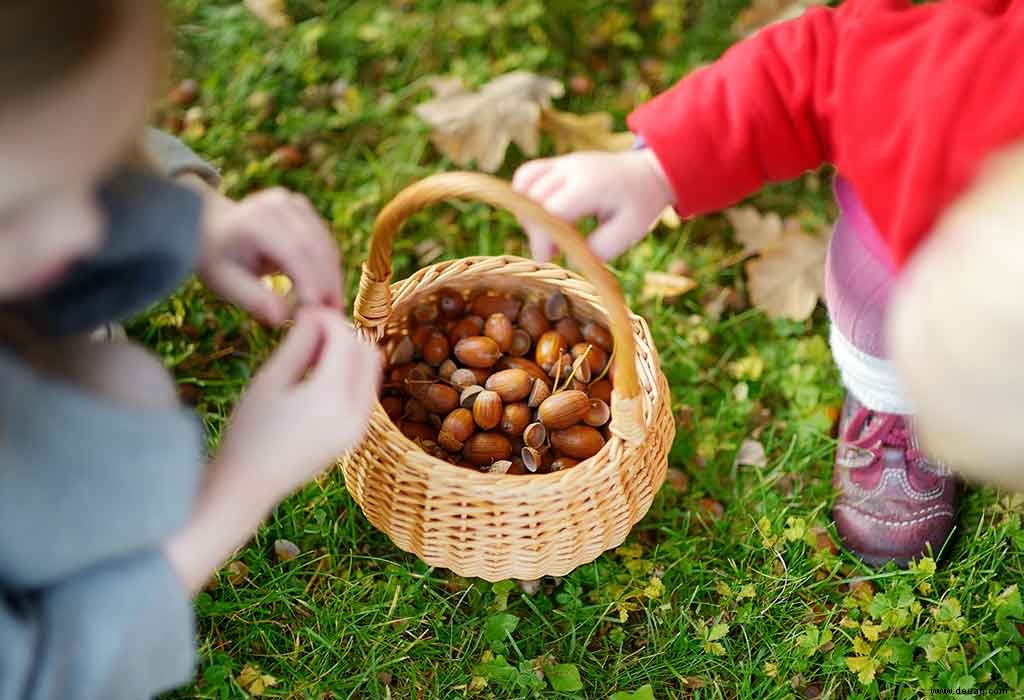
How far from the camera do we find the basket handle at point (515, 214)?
45.1 inches

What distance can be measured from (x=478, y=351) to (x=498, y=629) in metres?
0.45

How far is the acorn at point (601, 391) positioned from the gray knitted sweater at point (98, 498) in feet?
2.64

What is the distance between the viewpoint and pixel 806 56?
49.4 inches

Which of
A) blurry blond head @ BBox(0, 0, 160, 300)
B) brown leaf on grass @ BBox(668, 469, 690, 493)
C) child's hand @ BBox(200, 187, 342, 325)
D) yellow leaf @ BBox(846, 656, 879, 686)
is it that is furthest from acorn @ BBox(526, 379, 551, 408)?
blurry blond head @ BBox(0, 0, 160, 300)

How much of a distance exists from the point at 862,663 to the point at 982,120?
3.06 feet

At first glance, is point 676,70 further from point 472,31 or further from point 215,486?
point 215,486

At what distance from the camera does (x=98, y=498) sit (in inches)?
37.6

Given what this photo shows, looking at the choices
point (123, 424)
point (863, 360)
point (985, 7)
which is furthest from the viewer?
point (863, 360)

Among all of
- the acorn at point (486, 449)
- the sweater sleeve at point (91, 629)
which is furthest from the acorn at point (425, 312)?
the sweater sleeve at point (91, 629)

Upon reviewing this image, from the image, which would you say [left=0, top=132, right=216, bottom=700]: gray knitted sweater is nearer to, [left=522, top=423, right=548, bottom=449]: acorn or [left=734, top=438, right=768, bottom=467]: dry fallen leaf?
[left=522, top=423, right=548, bottom=449]: acorn

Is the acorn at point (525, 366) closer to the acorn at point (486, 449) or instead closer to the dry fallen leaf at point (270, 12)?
the acorn at point (486, 449)

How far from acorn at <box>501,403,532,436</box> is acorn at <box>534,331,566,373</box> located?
93mm

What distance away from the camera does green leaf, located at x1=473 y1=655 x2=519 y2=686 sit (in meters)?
1.63

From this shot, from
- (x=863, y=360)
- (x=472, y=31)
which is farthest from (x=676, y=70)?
(x=863, y=360)
